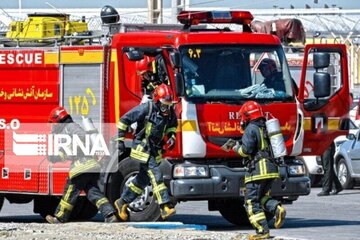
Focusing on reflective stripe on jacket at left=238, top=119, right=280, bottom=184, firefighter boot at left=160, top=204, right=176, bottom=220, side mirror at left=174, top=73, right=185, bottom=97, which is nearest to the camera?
reflective stripe on jacket at left=238, top=119, right=280, bottom=184

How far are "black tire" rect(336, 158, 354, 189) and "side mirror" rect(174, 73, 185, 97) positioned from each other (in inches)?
429

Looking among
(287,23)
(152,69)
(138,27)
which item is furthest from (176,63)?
(287,23)

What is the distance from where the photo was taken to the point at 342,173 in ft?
89.1

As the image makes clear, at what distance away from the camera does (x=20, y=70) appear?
18000mm

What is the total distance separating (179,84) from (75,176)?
1857 mm

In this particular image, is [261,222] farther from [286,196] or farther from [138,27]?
[138,27]

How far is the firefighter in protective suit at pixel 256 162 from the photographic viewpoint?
48.8ft

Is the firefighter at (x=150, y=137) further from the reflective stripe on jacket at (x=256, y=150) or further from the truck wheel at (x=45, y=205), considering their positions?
the truck wheel at (x=45, y=205)

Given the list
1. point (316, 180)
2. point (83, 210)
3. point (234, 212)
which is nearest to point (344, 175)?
point (316, 180)

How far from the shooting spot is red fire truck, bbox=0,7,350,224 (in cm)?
1647

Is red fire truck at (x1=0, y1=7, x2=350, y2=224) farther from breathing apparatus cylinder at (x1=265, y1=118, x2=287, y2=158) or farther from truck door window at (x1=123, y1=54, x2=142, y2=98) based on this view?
breathing apparatus cylinder at (x1=265, y1=118, x2=287, y2=158)

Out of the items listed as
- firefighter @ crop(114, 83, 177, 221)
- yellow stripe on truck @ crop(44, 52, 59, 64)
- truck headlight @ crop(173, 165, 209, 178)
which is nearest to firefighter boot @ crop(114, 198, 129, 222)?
firefighter @ crop(114, 83, 177, 221)

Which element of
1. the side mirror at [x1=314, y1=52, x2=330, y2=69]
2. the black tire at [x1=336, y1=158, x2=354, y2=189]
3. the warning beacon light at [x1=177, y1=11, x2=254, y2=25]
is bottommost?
the black tire at [x1=336, y1=158, x2=354, y2=189]

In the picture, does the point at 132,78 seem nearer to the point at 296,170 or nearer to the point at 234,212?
the point at 296,170
